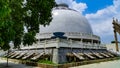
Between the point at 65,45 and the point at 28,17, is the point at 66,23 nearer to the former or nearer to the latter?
the point at 65,45

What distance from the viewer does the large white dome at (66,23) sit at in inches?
1869

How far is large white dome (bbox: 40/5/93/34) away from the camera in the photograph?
156 ft

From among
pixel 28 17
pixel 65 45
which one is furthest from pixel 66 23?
pixel 28 17

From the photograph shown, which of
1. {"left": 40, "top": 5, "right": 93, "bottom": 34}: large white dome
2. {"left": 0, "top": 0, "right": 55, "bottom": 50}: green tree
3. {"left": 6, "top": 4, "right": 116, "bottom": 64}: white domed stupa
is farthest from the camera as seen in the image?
{"left": 40, "top": 5, "right": 93, "bottom": 34}: large white dome

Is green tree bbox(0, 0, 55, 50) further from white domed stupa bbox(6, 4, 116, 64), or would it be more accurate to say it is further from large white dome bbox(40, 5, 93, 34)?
large white dome bbox(40, 5, 93, 34)

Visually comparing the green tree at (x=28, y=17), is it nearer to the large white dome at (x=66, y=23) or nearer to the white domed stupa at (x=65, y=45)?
the white domed stupa at (x=65, y=45)

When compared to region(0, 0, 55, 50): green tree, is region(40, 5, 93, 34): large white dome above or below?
above

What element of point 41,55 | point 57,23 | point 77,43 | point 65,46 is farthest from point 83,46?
point 57,23

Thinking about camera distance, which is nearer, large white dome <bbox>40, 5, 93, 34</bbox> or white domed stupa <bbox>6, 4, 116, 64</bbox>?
white domed stupa <bbox>6, 4, 116, 64</bbox>

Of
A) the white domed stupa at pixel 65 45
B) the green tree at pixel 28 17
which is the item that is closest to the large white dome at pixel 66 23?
the white domed stupa at pixel 65 45

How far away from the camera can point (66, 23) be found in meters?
48.7

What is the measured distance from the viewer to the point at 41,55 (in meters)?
25.7

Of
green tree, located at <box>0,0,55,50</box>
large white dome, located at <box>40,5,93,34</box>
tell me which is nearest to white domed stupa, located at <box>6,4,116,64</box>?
large white dome, located at <box>40,5,93,34</box>

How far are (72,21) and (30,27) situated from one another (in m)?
27.2
